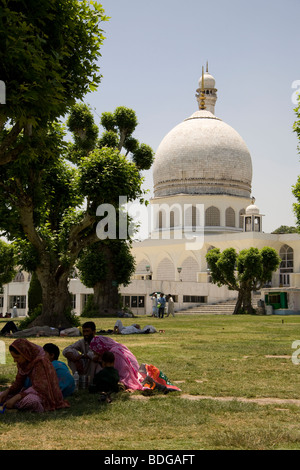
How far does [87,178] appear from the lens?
20.8 metres

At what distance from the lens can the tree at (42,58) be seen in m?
9.25

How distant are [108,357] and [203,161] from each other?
180ft

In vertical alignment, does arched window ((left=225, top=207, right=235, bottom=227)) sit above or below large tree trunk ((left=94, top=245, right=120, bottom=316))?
above

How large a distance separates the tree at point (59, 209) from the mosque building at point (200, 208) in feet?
107

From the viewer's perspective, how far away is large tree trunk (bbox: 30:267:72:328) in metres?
22.2

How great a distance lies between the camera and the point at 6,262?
48.0m

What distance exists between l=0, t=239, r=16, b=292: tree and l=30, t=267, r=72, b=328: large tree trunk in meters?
25.7

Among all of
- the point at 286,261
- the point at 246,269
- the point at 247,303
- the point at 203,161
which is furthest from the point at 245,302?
the point at 203,161

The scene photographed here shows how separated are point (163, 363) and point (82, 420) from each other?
5.32m

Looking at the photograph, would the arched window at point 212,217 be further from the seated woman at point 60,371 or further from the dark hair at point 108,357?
the seated woman at point 60,371

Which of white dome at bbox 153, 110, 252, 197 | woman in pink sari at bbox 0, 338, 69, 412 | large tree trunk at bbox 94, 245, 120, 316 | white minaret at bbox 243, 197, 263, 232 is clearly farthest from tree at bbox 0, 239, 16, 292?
woman in pink sari at bbox 0, 338, 69, 412

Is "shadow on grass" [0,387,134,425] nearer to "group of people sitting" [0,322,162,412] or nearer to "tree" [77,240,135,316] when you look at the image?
"group of people sitting" [0,322,162,412]
